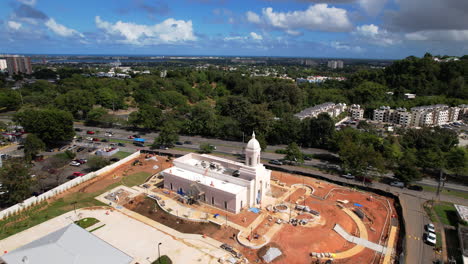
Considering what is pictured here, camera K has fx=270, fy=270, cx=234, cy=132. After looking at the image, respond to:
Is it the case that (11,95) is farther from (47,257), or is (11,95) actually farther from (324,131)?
(324,131)

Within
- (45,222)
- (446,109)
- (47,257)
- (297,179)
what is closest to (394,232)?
(297,179)

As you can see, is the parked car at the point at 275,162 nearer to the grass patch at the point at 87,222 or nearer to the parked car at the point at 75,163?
the grass patch at the point at 87,222

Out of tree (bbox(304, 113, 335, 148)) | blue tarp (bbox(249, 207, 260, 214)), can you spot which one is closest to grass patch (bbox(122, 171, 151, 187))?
blue tarp (bbox(249, 207, 260, 214))

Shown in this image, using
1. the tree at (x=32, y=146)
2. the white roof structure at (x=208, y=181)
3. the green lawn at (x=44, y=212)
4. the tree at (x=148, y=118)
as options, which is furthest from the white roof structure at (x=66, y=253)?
the tree at (x=148, y=118)

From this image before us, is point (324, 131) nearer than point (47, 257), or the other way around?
point (47, 257)

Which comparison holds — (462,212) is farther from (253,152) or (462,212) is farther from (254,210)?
(253,152)

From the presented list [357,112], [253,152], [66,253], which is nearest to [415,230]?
[253,152]

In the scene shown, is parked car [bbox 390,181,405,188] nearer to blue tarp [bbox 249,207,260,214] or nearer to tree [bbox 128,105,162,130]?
blue tarp [bbox 249,207,260,214]
